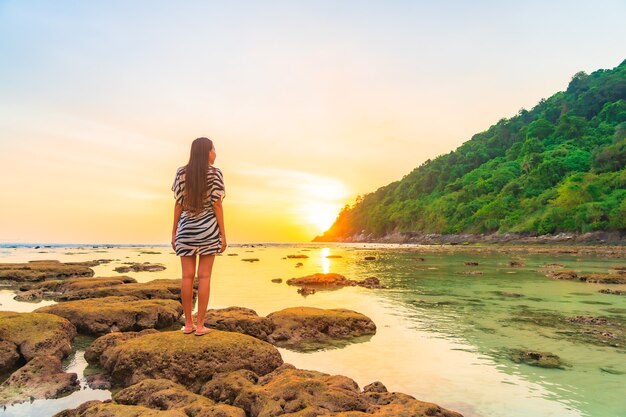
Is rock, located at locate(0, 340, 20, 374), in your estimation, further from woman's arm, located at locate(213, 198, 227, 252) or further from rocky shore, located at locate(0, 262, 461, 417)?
woman's arm, located at locate(213, 198, 227, 252)

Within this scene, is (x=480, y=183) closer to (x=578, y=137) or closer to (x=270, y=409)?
(x=578, y=137)

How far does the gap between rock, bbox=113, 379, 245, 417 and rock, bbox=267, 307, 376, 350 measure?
395 centimetres

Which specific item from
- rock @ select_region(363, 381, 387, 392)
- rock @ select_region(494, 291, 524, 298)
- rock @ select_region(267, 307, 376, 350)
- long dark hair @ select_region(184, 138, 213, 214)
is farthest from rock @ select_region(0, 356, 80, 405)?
rock @ select_region(494, 291, 524, 298)

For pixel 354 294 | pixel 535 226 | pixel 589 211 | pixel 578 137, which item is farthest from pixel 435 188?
pixel 354 294

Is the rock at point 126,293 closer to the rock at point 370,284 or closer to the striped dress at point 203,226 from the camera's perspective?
the striped dress at point 203,226

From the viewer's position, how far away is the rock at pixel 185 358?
20.1ft

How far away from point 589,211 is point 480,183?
50.5 m

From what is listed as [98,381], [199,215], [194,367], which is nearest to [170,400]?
[194,367]

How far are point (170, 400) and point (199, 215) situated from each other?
2.98 meters

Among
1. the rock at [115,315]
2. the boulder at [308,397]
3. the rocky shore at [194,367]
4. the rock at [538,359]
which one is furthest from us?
the rock at [115,315]

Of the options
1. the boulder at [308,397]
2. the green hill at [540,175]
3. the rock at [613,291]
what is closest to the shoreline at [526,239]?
the green hill at [540,175]

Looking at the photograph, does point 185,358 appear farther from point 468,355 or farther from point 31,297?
point 31,297

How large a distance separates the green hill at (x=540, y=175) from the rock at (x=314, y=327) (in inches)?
2680

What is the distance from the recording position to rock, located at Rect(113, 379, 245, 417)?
4.60m
